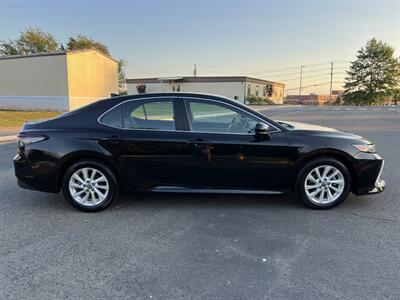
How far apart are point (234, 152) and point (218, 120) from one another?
1.83 ft

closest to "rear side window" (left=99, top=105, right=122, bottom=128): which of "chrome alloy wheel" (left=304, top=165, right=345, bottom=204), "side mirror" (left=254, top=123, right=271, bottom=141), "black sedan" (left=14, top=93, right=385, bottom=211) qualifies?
"black sedan" (left=14, top=93, right=385, bottom=211)

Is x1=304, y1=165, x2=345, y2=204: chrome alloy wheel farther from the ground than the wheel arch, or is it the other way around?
the wheel arch

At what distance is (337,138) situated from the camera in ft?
14.1

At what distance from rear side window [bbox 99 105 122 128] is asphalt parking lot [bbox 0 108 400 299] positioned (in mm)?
1163

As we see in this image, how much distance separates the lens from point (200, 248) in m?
3.29

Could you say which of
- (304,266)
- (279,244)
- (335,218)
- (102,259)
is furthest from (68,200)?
(335,218)

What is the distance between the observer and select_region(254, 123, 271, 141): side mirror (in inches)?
163

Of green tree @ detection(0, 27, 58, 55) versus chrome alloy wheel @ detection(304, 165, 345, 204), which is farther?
green tree @ detection(0, 27, 58, 55)

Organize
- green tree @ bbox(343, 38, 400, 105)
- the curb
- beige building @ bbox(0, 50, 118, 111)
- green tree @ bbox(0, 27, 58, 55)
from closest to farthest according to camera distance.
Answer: the curb → beige building @ bbox(0, 50, 118, 111) → green tree @ bbox(0, 27, 58, 55) → green tree @ bbox(343, 38, 400, 105)

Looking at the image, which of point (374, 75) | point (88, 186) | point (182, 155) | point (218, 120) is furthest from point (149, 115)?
point (374, 75)

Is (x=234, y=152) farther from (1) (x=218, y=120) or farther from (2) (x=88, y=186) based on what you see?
(2) (x=88, y=186)

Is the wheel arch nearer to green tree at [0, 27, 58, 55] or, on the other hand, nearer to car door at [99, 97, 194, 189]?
car door at [99, 97, 194, 189]

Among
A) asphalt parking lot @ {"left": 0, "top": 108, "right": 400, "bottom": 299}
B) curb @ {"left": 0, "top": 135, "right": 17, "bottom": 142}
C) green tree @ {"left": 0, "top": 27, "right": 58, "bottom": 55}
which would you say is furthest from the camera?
green tree @ {"left": 0, "top": 27, "right": 58, "bottom": 55}

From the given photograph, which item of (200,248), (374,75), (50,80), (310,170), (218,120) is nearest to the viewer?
(200,248)
